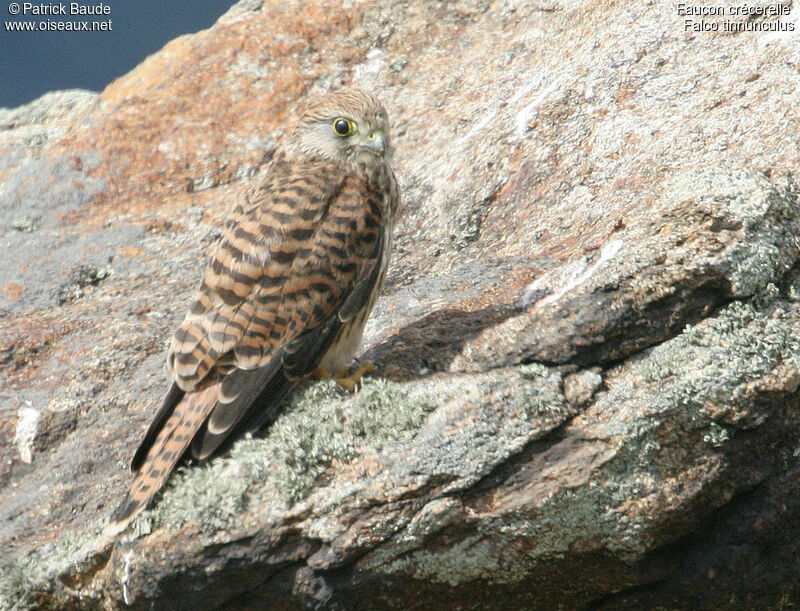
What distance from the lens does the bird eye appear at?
4238mm

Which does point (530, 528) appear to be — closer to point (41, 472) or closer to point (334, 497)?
point (334, 497)

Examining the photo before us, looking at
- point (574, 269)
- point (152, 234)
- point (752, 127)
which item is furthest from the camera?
point (152, 234)

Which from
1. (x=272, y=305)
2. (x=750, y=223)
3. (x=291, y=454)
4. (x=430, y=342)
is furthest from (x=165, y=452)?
(x=750, y=223)

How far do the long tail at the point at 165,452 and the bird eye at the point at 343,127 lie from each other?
1508 millimetres

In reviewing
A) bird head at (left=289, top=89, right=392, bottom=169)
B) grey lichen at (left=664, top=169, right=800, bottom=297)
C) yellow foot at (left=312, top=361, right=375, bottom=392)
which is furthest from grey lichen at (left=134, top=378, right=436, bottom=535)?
bird head at (left=289, top=89, right=392, bottom=169)

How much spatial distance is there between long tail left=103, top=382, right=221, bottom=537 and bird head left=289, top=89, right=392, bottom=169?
1.42 meters

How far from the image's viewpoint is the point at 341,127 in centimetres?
425

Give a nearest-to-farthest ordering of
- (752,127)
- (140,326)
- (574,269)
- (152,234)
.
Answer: (574,269) → (752,127) → (140,326) → (152,234)

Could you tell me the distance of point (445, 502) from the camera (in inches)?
117

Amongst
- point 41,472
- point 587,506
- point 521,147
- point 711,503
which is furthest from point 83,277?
point 711,503

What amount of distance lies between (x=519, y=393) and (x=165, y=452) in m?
1.28

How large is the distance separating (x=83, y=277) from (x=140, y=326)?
71 cm

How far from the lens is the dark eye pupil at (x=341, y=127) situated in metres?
4.24

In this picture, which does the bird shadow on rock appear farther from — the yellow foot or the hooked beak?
the hooked beak
